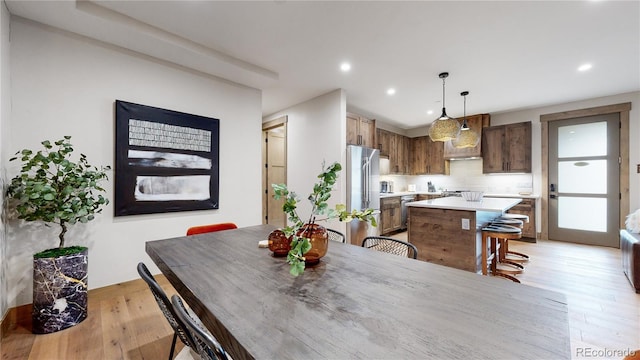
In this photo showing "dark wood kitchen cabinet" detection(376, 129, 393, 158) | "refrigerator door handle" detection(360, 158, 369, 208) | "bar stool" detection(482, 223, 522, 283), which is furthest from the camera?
"dark wood kitchen cabinet" detection(376, 129, 393, 158)

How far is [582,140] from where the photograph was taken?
453 cm

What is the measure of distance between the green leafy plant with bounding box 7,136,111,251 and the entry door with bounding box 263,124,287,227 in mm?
3788

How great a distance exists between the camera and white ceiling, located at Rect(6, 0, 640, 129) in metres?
2.10

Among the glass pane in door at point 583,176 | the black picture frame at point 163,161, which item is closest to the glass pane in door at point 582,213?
the glass pane in door at point 583,176

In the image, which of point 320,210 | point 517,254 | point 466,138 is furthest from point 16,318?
point 517,254

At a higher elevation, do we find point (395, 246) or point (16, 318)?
point (395, 246)

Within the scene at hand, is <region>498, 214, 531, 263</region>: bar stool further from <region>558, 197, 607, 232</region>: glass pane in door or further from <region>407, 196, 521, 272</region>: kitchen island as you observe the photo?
<region>558, 197, 607, 232</region>: glass pane in door

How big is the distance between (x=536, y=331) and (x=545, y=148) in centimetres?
569

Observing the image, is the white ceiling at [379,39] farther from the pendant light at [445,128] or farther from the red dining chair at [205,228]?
the red dining chair at [205,228]

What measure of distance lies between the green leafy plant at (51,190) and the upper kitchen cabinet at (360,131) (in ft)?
11.1

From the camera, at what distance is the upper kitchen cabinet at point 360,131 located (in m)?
4.38

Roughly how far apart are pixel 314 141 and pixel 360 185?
1088 mm

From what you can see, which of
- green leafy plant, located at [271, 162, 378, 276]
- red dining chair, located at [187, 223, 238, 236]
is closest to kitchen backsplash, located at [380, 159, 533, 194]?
red dining chair, located at [187, 223, 238, 236]

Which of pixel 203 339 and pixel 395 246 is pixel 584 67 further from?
pixel 203 339
